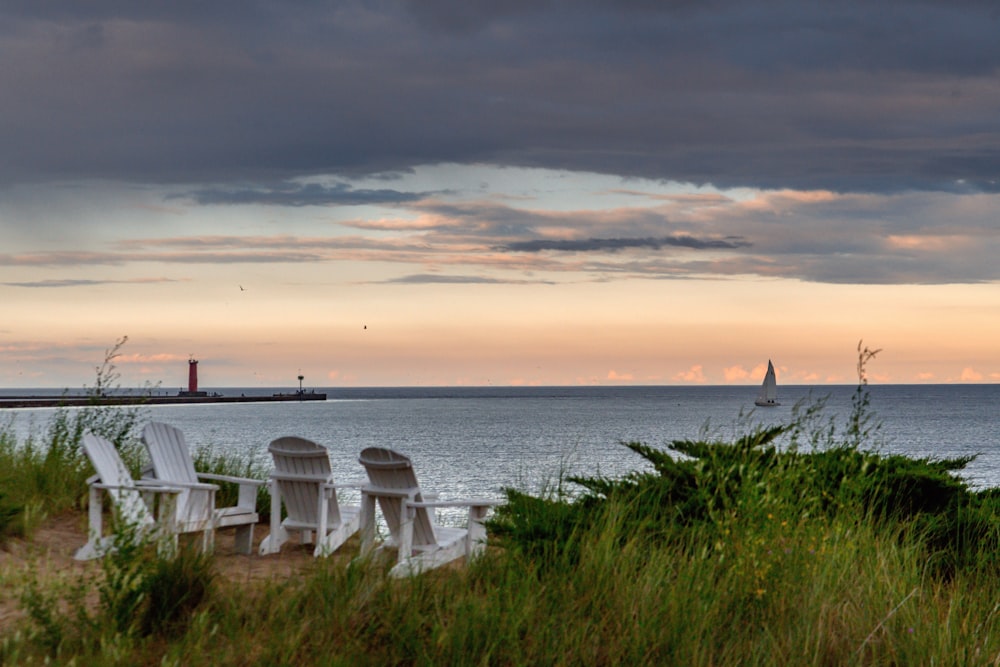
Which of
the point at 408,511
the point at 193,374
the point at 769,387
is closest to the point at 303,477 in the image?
the point at 408,511

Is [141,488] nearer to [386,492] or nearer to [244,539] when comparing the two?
[244,539]

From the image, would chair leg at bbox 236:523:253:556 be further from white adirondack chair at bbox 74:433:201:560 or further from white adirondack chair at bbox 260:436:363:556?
white adirondack chair at bbox 74:433:201:560

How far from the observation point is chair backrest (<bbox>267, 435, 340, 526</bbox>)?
8.86m

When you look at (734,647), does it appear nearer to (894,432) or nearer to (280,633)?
(280,633)

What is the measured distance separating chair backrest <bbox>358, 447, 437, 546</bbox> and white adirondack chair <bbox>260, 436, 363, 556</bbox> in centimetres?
60

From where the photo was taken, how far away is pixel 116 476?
8.22 meters

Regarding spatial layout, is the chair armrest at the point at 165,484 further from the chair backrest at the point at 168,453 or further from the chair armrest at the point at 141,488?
the chair backrest at the point at 168,453

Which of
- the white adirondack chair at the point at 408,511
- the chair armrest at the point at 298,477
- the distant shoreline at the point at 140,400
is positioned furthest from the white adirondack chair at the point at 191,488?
the distant shoreline at the point at 140,400

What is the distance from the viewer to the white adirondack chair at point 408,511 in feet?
26.1

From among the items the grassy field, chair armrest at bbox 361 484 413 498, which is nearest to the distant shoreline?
chair armrest at bbox 361 484 413 498

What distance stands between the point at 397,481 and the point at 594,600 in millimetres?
3308

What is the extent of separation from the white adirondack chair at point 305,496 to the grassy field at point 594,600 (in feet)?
7.06

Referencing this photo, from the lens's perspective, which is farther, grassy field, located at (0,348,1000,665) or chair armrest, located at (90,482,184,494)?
chair armrest, located at (90,482,184,494)

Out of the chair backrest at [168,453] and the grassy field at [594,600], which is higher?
the chair backrest at [168,453]
